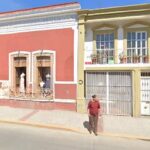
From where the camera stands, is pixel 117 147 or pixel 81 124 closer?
pixel 117 147

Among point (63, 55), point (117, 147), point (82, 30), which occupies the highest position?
point (82, 30)

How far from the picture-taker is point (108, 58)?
677 inches

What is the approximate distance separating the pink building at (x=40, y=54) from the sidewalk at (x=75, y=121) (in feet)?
4.18

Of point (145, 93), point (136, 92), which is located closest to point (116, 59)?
point (136, 92)

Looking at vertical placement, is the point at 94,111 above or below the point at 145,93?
below

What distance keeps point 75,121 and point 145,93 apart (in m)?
4.25

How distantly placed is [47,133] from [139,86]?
614 centimetres

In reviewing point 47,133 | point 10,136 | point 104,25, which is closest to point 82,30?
point 104,25

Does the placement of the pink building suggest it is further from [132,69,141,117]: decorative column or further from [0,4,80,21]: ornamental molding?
[132,69,141,117]: decorative column

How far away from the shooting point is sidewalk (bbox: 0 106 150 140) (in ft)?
41.8

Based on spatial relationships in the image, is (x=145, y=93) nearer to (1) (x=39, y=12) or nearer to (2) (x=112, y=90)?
(2) (x=112, y=90)

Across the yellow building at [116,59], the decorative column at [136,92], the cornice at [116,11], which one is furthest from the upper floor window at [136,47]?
the cornice at [116,11]

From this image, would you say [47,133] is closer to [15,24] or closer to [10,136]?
[10,136]

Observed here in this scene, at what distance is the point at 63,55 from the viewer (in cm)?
1767
